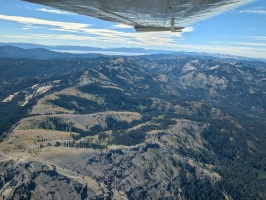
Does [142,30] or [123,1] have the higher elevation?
[123,1]

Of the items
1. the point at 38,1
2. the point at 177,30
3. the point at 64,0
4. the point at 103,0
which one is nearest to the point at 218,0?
the point at 103,0

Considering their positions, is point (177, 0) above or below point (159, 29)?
above

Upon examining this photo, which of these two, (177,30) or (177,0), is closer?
(177,0)

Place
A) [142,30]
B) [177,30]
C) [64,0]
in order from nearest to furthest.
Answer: [64,0] < [142,30] < [177,30]

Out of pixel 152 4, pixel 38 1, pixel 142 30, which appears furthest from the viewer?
pixel 142 30

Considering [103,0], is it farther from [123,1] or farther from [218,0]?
[218,0]

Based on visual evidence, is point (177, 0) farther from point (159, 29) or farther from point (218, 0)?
point (159, 29)

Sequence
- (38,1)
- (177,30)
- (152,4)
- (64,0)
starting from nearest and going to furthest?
(38,1)
(64,0)
(152,4)
(177,30)

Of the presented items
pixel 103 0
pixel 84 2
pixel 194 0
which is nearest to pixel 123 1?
pixel 103 0

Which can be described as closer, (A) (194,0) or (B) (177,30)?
(A) (194,0)
